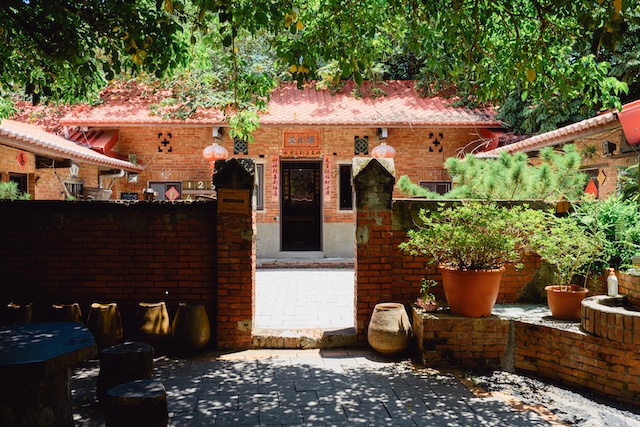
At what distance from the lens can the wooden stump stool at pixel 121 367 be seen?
3.79 meters

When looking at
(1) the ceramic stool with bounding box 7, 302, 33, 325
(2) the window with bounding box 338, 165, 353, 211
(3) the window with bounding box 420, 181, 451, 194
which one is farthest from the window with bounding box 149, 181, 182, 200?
(1) the ceramic stool with bounding box 7, 302, 33, 325

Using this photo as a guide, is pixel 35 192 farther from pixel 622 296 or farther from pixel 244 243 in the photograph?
pixel 622 296

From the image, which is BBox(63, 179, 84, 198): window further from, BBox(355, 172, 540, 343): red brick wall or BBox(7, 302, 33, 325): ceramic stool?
BBox(355, 172, 540, 343): red brick wall

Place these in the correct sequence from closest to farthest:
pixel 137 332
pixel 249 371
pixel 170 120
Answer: pixel 249 371 → pixel 137 332 → pixel 170 120

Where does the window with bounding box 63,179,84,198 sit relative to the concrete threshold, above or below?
above

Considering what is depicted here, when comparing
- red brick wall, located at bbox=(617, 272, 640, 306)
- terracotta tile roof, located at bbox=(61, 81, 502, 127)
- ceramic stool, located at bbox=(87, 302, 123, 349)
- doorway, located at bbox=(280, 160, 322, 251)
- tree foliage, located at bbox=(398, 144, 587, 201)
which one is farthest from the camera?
→ doorway, located at bbox=(280, 160, 322, 251)

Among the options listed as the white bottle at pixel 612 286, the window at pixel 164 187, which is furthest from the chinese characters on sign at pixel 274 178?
the white bottle at pixel 612 286

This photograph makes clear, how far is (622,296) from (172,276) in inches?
190

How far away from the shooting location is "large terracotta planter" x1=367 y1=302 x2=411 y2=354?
5.00m

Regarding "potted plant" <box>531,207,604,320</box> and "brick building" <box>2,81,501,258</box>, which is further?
"brick building" <box>2,81,501,258</box>

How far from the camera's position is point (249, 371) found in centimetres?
469

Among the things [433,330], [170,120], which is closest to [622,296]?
[433,330]

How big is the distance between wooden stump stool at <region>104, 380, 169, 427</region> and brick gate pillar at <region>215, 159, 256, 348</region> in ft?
7.33

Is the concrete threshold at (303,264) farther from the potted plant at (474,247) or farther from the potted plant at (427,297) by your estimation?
the potted plant at (474,247)
